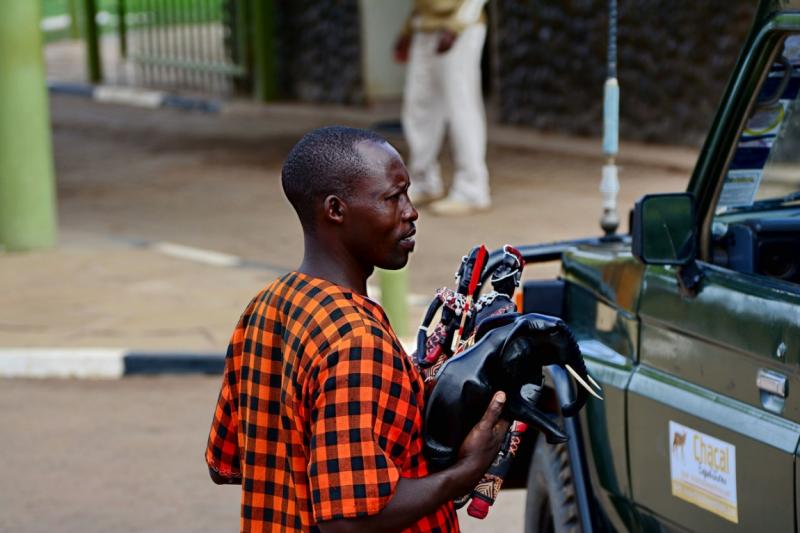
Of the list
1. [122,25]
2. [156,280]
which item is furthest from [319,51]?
[156,280]

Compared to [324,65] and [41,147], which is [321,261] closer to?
[41,147]

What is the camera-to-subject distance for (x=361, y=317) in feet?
8.86

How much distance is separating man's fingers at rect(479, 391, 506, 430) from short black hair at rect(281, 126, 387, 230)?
449 millimetres

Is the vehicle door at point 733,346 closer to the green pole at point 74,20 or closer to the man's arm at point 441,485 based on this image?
the man's arm at point 441,485

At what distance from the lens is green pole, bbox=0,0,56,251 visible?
10.3 meters

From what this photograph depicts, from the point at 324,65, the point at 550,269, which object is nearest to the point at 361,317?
the point at 550,269

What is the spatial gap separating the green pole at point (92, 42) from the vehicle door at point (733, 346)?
1828 cm

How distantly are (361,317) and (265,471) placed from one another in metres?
0.37

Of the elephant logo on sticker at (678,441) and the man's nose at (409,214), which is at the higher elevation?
the man's nose at (409,214)

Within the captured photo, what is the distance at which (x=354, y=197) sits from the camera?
2789mm

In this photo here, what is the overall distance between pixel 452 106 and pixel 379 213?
8790mm

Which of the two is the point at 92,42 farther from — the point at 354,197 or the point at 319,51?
the point at 354,197

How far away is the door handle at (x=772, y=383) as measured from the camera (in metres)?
3.33

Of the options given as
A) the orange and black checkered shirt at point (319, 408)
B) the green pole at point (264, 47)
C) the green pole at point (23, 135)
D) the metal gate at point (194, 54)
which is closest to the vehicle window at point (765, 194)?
the orange and black checkered shirt at point (319, 408)
